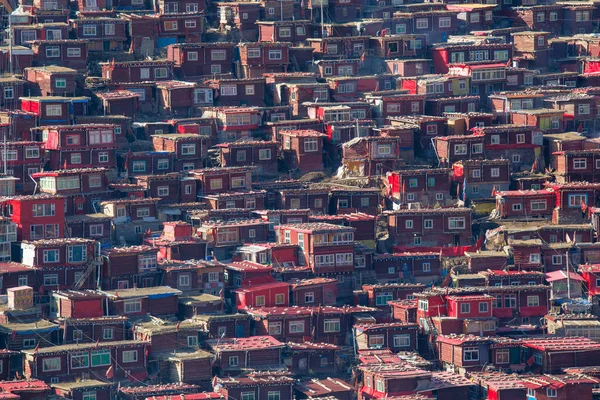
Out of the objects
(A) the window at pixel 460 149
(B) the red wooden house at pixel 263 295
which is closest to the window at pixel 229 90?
(A) the window at pixel 460 149

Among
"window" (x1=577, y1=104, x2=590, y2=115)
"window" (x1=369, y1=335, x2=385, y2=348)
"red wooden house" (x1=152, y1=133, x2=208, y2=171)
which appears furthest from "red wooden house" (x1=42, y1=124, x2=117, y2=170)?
"window" (x1=577, y1=104, x2=590, y2=115)

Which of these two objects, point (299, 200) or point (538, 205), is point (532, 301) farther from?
point (299, 200)

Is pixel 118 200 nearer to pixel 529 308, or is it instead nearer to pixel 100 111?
pixel 100 111

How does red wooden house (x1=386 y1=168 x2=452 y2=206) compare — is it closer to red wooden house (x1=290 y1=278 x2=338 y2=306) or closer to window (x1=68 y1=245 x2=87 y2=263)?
red wooden house (x1=290 y1=278 x2=338 y2=306)

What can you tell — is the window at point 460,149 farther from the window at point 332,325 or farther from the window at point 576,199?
the window at point 332,325

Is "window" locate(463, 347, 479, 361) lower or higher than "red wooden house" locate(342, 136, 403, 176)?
lower

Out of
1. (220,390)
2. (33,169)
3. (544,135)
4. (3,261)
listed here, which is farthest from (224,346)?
(544,135)
